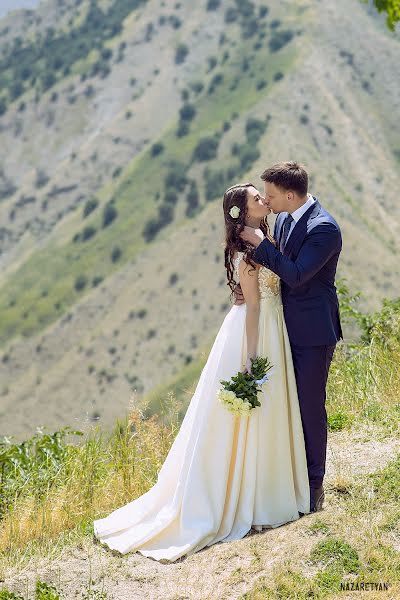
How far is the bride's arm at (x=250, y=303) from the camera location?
6078 mm

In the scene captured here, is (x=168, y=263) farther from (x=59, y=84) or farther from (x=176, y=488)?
(x=176, y=488)

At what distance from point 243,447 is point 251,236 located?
1.44 meters

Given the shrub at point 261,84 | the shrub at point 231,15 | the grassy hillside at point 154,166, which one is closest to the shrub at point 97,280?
the grassy hillside at point 154,166

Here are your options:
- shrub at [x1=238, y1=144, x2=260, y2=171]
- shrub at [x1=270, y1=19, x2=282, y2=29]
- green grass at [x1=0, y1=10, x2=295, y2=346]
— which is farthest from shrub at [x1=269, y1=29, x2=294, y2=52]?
shrub at [x1=238, y1=144, x2=260, y2=171]

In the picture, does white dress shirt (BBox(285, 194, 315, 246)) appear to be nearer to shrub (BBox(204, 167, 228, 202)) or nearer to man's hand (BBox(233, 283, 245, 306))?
man's hand (BBox(233, 283, 245, 306))

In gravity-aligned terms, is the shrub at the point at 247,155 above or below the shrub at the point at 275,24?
below

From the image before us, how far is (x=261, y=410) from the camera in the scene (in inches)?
241

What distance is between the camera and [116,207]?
411 feet

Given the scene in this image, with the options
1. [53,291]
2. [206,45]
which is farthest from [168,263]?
[206,45]

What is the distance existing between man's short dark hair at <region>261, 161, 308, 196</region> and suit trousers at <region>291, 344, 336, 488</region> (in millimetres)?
1072

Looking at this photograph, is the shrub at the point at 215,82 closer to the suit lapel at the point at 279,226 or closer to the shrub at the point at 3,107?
the shrub at the point at 3,107

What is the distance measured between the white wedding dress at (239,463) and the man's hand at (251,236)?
5.7 inches

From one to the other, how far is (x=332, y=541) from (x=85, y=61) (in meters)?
167

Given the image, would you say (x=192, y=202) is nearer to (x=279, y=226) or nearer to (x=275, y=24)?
(x=275, y=24)
